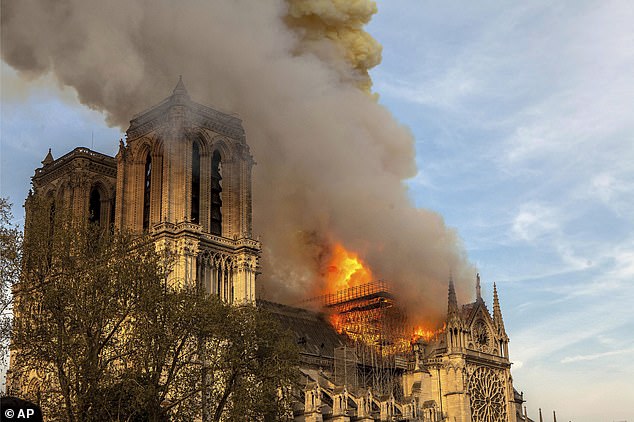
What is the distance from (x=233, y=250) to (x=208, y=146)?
8.28m

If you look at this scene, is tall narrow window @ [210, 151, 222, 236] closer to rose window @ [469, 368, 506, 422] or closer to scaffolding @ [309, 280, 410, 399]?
scaffolding @ [309, 280, 410, 399]

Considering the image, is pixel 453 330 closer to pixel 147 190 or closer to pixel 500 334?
pixel 500 334

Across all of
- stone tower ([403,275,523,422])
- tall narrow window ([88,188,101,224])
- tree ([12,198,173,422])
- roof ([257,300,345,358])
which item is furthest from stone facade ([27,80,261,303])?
tree ([12,198,173,422])

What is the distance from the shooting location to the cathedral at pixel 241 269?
61531mm

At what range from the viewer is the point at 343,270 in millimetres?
82812

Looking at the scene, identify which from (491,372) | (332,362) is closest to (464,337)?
(491,372)

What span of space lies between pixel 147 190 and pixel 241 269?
10990mm

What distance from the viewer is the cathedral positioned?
61531 mm

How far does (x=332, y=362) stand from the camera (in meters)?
72.8

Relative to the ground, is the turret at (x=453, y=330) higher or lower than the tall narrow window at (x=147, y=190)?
lower

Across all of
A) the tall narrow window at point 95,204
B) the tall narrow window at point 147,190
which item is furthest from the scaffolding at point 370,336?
the tall narrow window at point 95,204

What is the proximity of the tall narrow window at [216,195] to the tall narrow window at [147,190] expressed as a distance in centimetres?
488

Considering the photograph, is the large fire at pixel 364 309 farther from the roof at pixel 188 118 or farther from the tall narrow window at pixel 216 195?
the roof at pixel 188 118

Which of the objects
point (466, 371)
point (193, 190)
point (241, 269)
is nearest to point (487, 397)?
point (466, 371)
